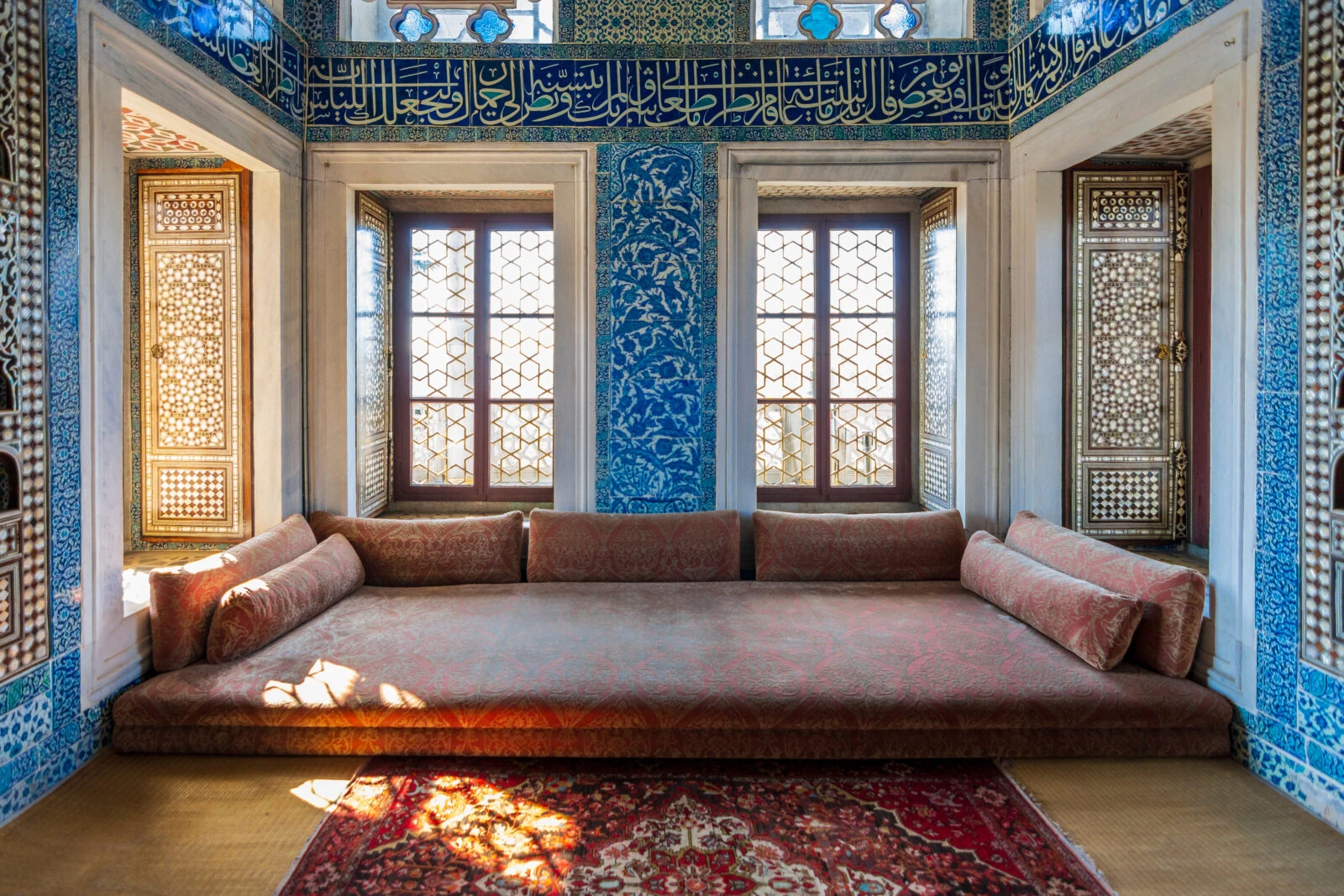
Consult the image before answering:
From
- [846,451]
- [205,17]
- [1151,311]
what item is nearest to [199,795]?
[205,17]

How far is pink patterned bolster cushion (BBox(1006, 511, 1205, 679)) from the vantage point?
10.3 feet

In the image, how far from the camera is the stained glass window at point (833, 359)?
5.43m

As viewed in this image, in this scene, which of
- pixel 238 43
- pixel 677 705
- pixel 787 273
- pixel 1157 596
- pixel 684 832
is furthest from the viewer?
pixel 787 273

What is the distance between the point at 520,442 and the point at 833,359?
2154 millimetres

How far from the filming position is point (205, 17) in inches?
144

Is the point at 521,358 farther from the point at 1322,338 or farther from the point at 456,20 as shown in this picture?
the point at 1322,338

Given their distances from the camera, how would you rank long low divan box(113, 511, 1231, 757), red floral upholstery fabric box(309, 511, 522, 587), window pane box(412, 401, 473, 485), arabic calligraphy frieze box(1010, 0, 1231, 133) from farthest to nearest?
1. window pane box(412, 401, 473, 485)
2. red floral upholstery fabric box(309, 511, 522, 587)
3. arabic calligraphy frieze box(1010, 0, 1231, 133)
4. long low divan box(113, 511, 1231, 757)

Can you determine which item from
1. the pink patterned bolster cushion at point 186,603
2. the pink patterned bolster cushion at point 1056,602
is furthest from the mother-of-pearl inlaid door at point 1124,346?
the pink patterned bolster cushion at point 186,603

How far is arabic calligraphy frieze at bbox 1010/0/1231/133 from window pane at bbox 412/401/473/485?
3.79 m

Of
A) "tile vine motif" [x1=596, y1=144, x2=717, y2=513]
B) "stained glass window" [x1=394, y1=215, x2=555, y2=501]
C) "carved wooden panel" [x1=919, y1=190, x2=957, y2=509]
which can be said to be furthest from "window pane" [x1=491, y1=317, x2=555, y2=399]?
"carved wooden panel" [x1=919, y1=190, x2=957, y2=509]

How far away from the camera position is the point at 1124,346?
457cm

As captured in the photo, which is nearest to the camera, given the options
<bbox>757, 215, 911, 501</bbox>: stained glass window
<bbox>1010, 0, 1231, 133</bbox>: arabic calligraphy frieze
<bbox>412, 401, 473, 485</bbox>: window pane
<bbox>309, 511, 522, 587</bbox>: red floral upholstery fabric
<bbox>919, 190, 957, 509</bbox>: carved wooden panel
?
<bbox>1010, 0, 1231, 133</bbox>: arabic calligraphy frieze

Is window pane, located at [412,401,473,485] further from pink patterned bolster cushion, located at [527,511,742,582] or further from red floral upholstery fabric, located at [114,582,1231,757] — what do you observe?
red floral upholstery fabric, located at [114,582,1231,757]

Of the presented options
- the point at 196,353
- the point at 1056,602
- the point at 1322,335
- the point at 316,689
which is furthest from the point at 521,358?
the point at 1322,335
